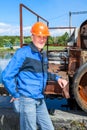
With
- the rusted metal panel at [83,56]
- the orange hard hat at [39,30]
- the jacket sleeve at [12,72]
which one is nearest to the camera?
the jacket sleeve at [12,72]

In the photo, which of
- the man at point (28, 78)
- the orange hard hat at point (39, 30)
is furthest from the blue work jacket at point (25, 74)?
the orange hard hat at point (39, 30)

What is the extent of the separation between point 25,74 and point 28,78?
2.4 inches

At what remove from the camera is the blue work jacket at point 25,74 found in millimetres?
4566

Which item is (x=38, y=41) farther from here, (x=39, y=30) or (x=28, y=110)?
(x=28, y=110)

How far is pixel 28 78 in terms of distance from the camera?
4.64 meters

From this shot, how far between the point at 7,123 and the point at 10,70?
2209 mm

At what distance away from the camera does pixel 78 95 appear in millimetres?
6352

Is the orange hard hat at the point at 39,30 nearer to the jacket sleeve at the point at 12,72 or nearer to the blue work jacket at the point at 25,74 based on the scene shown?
the blue work jacket at the point at 25,74

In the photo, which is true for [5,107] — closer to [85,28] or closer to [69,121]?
[69,121]

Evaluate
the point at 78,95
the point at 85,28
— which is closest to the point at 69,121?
the point at 78,95

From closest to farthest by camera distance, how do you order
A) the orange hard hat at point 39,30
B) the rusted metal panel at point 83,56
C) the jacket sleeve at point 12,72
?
the jacket sleeve at point 12,72, the orange hard hat at point 39,30, the rusted metal panel at point 83,56

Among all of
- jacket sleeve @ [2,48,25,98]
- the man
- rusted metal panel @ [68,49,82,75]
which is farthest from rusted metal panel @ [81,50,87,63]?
jacket sleeve @ [2,48,25,98]

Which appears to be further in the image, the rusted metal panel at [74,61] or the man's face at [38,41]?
the rusted metal panel at [74,61]

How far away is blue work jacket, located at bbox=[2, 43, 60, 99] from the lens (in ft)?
15.0
